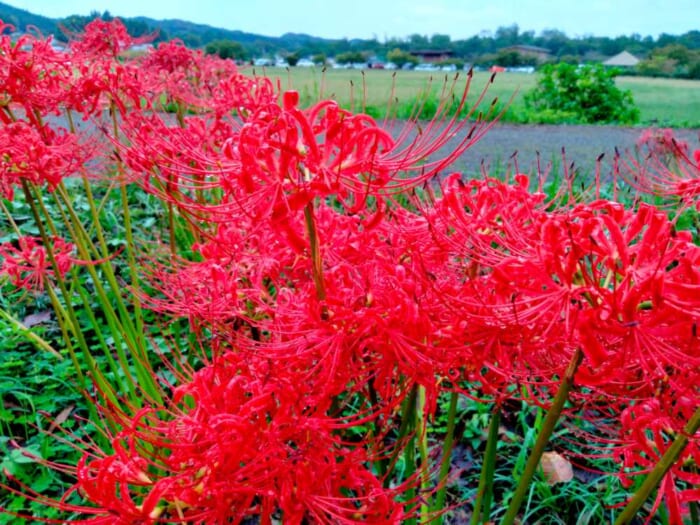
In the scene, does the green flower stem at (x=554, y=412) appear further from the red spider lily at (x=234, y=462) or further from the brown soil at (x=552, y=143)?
the brown soil at (x=552, y=143)

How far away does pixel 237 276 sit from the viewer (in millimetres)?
1532

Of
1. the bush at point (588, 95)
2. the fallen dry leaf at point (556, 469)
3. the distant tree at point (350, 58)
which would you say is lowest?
the fallen dry leaf at point (556, 469)

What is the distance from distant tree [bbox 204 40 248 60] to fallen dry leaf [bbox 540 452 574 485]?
302 cm

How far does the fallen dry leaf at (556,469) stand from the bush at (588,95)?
10136mm

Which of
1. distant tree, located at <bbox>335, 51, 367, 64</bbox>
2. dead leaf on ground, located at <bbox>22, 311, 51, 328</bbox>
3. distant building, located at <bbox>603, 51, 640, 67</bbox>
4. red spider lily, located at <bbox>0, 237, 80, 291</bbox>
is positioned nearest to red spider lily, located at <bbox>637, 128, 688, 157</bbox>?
red spider lily, located at <bbox>0, 237, 80, 291</bbox>

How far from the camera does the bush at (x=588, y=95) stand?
11227 millimetres

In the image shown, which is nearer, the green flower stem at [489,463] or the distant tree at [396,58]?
the green flower stem at [489,463]

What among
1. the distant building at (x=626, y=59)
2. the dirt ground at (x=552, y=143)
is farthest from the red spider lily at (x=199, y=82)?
the distant building at (x=626, y=59)

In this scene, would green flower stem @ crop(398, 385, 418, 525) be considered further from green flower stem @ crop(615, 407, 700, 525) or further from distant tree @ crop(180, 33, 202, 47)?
distant tree @ crop(180, 33, 202, 47)

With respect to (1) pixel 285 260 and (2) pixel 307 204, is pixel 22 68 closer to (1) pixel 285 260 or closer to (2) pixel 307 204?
(1) pixel 285 260

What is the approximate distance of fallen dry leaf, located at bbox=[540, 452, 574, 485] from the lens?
7.11 feet

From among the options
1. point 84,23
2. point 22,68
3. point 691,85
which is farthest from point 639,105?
point 22,68

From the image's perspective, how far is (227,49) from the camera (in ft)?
13.5

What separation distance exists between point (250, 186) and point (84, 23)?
90.4 inches
